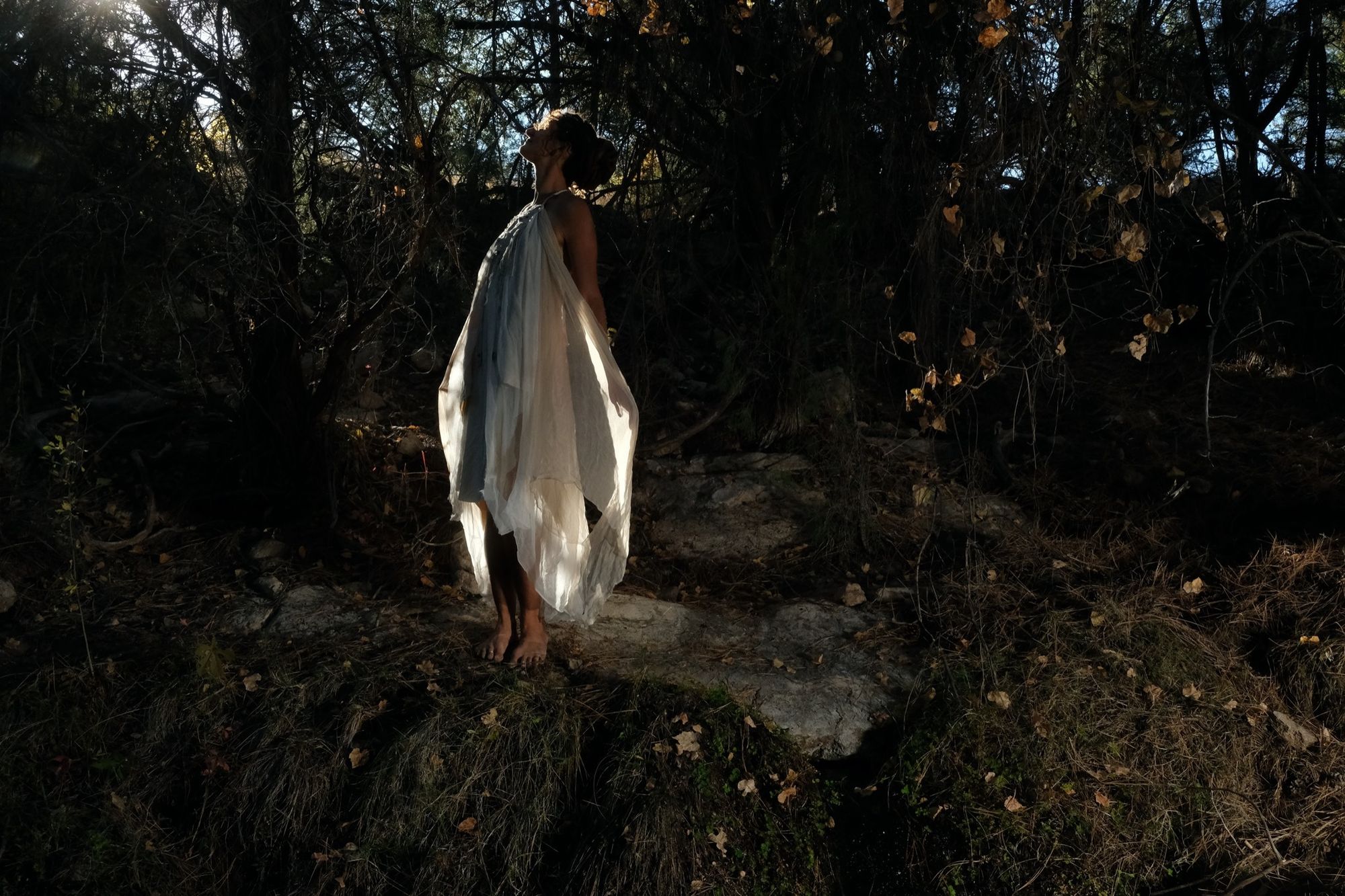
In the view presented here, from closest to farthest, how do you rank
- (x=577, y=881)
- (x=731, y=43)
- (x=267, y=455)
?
1. (x=577, y=881)
2. (x=731, y=43)
3. (x=267, y=455)

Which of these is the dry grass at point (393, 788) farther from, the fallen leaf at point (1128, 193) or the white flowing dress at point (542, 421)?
the fallen leaf at point (1128, 193)

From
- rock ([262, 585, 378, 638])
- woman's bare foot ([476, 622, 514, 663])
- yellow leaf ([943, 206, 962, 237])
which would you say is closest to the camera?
yellow leaf ([943, 206, 962, 237])

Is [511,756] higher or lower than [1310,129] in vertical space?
lower

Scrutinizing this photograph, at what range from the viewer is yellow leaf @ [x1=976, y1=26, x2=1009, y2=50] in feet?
10.9

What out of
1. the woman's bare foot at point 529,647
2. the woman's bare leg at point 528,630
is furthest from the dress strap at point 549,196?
the woman's bare foot at point 529,647

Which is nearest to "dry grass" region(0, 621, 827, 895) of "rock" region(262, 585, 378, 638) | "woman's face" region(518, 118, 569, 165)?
"rock" region(262, 585, 378, 638)

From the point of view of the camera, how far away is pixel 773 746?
353 centimetres

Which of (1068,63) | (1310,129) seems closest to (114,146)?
(1068,63)

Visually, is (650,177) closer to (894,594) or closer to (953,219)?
(953,219)

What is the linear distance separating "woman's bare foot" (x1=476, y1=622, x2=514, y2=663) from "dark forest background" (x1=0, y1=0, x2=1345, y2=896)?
119mm

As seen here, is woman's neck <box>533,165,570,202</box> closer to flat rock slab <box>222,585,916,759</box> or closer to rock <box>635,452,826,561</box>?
flat rock slab <box>222,585,916,759</box>

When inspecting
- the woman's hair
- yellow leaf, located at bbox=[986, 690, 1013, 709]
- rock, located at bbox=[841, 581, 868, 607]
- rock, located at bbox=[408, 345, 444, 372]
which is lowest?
yellow leaf, located at bbox=[986, 690, 1013, 709]

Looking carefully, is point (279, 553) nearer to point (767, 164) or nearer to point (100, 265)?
point (100, 265)

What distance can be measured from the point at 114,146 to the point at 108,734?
1996 mm
